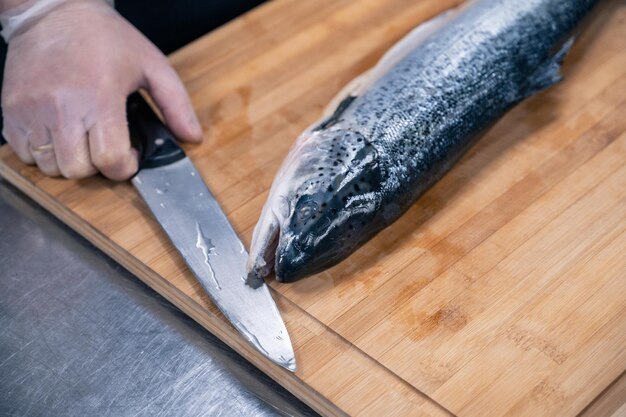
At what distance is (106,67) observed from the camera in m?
1.65

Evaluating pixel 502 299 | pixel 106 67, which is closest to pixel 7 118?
pixel 106 67

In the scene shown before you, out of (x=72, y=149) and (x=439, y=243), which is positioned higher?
(x=439, y=243)

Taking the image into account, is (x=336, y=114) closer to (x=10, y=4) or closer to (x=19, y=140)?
(x=19, y=140)

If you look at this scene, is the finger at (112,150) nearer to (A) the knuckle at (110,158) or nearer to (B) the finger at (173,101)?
(A) the knuckle at (110,158)

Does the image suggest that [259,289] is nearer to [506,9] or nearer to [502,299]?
[502,299]

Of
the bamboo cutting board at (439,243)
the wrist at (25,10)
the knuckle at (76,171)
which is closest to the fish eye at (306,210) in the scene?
the bamboo cutting board at (439,243)

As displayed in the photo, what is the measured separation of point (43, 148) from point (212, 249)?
47cm

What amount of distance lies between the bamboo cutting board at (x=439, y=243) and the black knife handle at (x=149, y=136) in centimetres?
6

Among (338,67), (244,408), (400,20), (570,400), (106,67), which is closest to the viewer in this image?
(570,400)

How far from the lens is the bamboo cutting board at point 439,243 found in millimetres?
1216

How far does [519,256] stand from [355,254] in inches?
11.4

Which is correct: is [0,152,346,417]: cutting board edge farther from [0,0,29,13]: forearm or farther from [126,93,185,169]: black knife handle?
[0,0,29,13]: forearm

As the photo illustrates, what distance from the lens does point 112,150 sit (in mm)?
1562

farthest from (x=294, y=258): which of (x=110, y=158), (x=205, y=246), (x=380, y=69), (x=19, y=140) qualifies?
(x=19, y=140)
